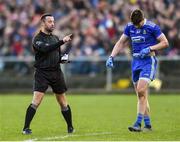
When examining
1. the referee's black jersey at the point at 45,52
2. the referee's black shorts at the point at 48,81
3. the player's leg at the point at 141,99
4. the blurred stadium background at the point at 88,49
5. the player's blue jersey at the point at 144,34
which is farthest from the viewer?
the blurred stadium background at the point at 88,49

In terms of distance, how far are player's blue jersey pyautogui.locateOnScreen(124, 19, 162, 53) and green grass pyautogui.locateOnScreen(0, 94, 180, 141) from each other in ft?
5.59

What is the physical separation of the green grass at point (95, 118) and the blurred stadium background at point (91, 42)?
41.4 inches

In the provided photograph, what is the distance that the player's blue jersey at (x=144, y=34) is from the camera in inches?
552

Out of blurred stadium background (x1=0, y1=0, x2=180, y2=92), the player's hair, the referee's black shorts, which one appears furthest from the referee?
blurred stadium background (x1=0, y1=0, x2=180, y2=92)

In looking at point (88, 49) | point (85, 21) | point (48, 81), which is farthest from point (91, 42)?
point (48, 81)

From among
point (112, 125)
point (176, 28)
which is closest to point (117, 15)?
point (176, 28)

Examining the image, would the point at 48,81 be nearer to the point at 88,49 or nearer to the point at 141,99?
the point at 141,99

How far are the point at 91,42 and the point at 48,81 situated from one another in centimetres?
1424

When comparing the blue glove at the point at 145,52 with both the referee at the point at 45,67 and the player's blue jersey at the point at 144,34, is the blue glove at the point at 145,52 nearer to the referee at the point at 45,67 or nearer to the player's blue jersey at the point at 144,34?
the player's blue jersey at the point at 144,34

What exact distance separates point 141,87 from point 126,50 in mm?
13715

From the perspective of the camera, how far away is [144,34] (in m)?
14.1

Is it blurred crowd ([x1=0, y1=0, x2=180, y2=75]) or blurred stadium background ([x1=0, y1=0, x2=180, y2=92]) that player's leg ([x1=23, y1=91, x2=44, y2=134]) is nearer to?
blurred stadium background ([x1=0, y1=0, x2=180, y2=92])

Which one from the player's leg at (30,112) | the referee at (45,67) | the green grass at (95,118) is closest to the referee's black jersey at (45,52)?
the referee at (45,67)

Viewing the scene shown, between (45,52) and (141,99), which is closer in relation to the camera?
(45,52)
